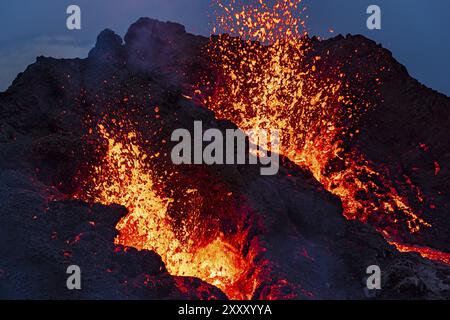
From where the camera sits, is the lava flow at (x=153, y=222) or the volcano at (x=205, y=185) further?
the lava flow at (x=153, y=222)

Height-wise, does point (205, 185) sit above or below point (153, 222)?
above

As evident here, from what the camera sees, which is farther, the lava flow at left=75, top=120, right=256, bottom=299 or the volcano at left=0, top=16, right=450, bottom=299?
the lava flow at left=75, top=120, right=256, bottom=299

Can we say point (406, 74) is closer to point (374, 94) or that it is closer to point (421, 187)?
point (374, 94)

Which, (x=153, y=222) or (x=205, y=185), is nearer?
(x=205, y=185)
